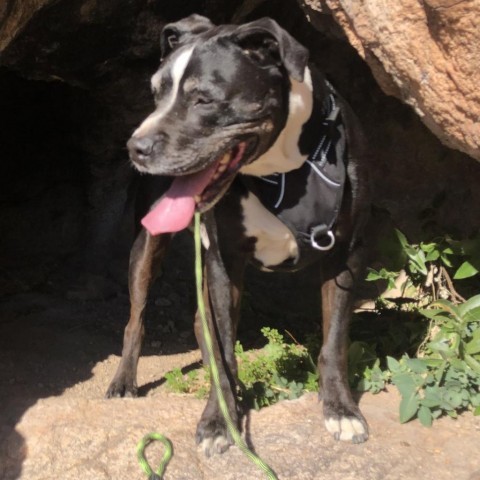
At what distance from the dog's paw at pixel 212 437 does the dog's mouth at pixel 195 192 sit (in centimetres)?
76

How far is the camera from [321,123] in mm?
2992

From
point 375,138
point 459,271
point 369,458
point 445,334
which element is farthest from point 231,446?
point 375,138

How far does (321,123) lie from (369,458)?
1.21 meters

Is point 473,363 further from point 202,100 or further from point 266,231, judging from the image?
point 202,100

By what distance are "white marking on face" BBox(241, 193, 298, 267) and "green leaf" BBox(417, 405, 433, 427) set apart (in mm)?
751

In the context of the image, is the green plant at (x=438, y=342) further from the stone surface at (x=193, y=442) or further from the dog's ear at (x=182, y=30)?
the dog's ear at (x=182, y=30)

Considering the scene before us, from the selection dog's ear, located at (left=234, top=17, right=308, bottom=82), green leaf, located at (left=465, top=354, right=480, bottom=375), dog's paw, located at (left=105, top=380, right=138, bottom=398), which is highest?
dog's ear, located at (left=234, top=17, right=308, bottom=82)

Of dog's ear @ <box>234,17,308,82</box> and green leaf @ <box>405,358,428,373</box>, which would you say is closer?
dog's ear @ <box>234,17,308,82</box>

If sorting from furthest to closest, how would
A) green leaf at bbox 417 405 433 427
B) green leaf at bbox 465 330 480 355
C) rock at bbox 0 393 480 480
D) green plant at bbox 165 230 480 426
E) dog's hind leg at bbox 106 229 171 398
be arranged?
dog's hind leg at bbox 106 229 171 398 < green leaf at bbox 465 330 480 355 < green plant at bbox 165 230 480 426 < green leaf at bbox 417 405 433 427 < rock at bbox 0 393 480 480

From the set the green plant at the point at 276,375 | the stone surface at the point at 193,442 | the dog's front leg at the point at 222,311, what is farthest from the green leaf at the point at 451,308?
the dog's front leg at the point at 222,311

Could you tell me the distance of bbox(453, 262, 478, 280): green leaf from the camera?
3641 millimetres

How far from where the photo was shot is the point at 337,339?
317cm

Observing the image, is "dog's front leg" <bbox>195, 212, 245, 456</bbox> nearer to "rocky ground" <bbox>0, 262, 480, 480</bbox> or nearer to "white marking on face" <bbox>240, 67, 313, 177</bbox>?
"rocky ground" <bbox>0, 262, 480, 480</bbox>

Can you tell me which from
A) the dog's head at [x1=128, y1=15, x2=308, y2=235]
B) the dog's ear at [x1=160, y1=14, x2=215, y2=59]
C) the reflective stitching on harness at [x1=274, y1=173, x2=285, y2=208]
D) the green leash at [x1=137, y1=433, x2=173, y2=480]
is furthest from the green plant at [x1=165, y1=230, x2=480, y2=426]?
the dog's ear at [x1=160, y1=14, x2=215, y2=59]
